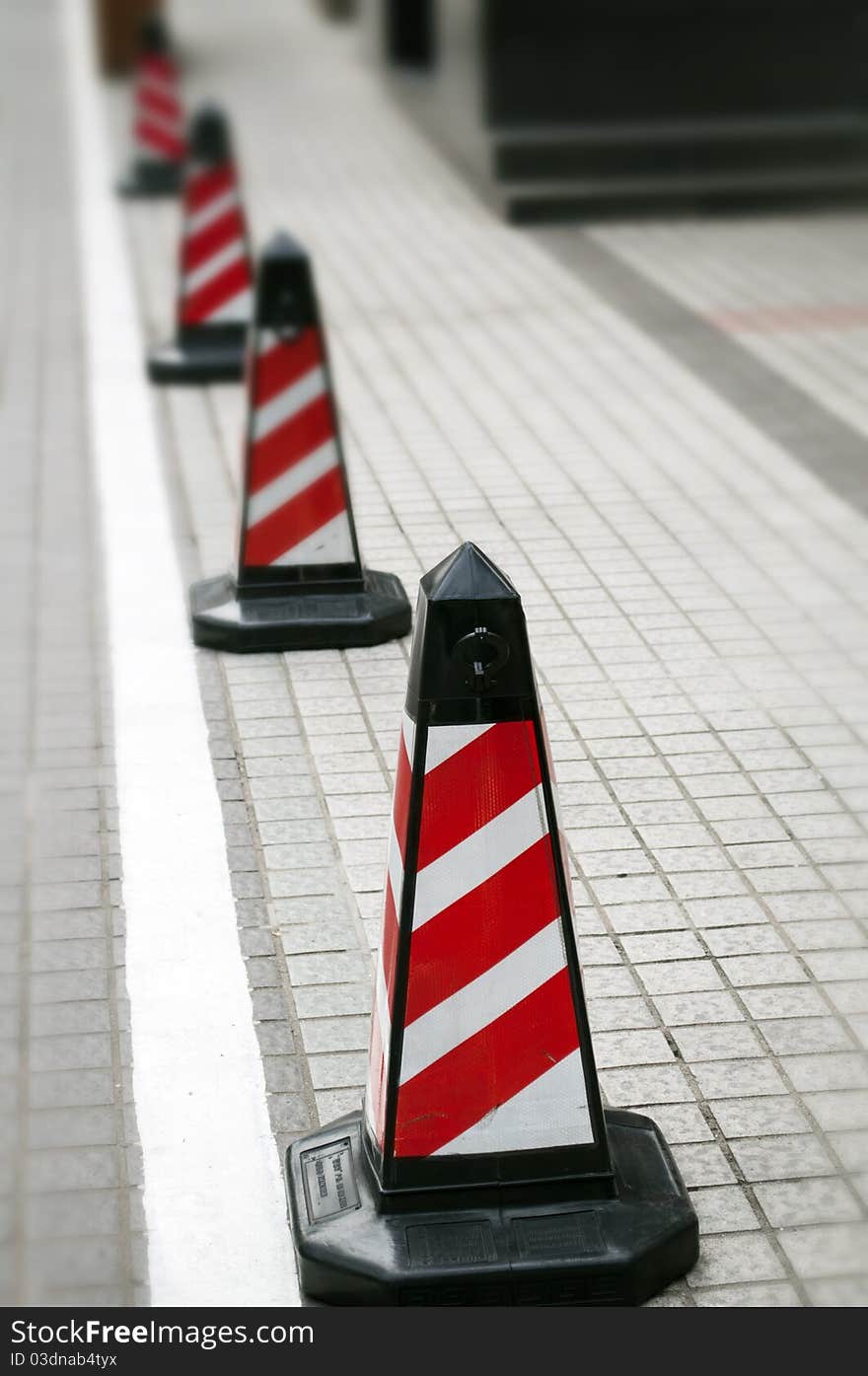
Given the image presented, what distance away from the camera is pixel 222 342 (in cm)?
962

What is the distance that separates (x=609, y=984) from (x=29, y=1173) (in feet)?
4.40

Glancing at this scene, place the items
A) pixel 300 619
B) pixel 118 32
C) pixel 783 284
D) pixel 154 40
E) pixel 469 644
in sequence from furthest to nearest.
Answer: pixel 118 32 < pixel 154 40 < pixel 783 284 < pixel 300 619 < pixel 469 644

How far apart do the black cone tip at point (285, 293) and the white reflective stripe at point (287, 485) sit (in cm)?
48

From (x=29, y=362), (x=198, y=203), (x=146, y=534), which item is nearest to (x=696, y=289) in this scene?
(x=198, y=203)

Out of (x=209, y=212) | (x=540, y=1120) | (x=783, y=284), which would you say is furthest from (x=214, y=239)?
(x=540, y=1120)

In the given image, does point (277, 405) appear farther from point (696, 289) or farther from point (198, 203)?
point (696, 289)

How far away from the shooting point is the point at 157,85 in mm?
15719

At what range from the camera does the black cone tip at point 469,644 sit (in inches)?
118

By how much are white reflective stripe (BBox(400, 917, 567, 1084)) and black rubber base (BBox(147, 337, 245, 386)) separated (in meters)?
6.70

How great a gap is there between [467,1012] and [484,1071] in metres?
0.11

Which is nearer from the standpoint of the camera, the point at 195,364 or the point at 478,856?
the point at 478,856

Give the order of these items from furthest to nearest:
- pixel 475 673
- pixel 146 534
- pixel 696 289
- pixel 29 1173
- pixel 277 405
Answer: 1. pixel 696 289
2. pixel 146 534
3. pixel 277 405
4. pixel 29 1173
5. pixel 475 673

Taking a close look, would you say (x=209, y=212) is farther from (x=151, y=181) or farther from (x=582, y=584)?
(x=151, y=181)

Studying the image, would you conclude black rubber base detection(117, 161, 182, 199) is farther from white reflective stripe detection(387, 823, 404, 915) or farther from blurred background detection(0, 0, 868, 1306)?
white reflective stripe detection(387, 823, 404, 915)
